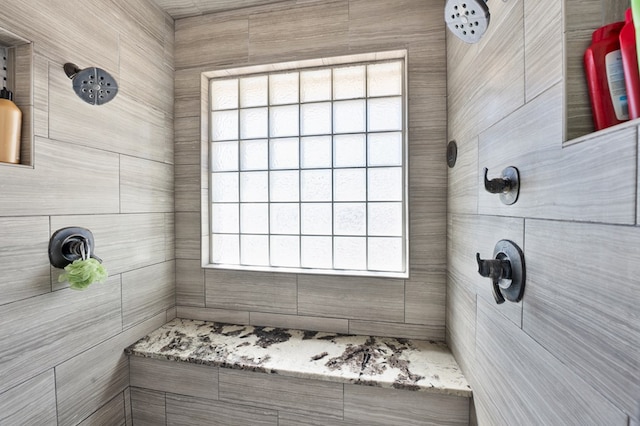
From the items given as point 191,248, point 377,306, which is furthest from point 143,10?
point 377,306

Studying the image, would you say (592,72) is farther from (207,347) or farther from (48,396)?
(48,396)

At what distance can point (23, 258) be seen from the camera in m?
0.98

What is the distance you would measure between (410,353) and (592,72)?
1.26 metres

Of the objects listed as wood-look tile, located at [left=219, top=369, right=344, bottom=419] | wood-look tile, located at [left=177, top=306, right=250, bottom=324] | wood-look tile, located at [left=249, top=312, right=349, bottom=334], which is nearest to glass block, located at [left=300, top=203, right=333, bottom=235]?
wood-look tile, located at [left=249, top=312, right=349, bottom=334]

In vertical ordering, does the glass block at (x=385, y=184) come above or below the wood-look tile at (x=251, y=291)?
above

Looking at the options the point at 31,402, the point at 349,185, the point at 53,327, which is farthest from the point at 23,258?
the point at 349,185

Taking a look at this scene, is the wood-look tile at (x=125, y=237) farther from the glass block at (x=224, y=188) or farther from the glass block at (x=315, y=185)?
the glass block at (x=315, y=185)

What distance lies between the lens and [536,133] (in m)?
0.65

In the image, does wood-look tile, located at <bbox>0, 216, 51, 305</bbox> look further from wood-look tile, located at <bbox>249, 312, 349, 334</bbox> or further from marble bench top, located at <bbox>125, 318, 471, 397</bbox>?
wood-look tile, located at <bbox>249, 312, 349, 334</bbox>

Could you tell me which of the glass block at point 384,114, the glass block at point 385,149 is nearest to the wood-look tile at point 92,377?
the glass block at point 385,149

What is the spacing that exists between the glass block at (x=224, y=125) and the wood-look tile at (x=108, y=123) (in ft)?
0.96

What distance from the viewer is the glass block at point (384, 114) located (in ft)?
5.05

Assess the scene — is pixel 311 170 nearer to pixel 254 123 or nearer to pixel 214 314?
pixel 254 123

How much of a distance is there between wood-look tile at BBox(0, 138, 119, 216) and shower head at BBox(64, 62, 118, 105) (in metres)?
0.23
